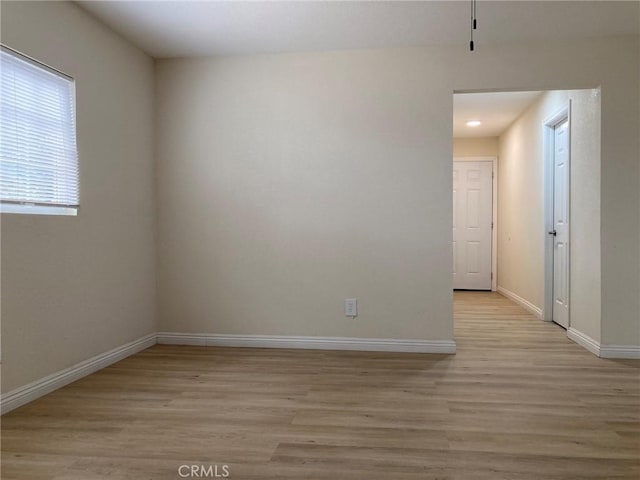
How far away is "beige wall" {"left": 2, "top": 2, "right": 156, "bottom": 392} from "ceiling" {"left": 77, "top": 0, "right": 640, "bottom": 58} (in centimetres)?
32

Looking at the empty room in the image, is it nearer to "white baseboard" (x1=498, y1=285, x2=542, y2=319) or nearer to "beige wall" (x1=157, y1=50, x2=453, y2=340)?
"beige wall" (x1=157, y1=50, x2=453, y2=340)

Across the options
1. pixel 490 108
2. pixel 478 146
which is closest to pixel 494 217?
pixel 478 146

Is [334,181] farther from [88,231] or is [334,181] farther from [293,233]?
[88,231]

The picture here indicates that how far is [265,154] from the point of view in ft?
12.3

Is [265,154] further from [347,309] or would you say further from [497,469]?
[497,469]

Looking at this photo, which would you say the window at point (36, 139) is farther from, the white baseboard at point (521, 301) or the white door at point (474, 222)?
the white door at point (474, 222)

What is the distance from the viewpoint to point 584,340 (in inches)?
146

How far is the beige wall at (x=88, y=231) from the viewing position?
8.16ft

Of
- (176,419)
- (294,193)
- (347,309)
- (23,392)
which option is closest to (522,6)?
(294,193)

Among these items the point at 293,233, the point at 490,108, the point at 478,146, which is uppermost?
the point at 490,108

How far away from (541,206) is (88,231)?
14.3 ft

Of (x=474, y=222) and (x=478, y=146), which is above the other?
(x=478, y=146)

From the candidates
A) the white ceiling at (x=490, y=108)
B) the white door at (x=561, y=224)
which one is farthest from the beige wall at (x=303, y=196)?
the white ceiling at (x=490, y=108)

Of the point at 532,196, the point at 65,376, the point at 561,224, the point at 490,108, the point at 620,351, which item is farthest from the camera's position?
the point at 490,108
